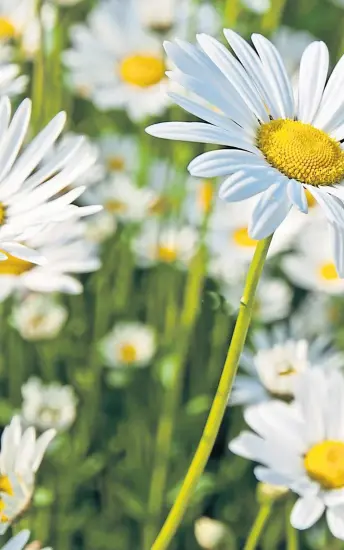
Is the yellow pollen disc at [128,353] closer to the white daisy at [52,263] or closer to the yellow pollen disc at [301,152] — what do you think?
the white daisy at [52,263]

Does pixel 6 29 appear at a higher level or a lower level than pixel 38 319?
higher

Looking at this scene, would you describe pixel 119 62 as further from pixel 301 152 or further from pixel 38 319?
pixel 301 152

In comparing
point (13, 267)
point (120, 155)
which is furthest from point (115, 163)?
point (13, 267)

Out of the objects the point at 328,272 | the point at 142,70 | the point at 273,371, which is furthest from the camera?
the point at 142,70

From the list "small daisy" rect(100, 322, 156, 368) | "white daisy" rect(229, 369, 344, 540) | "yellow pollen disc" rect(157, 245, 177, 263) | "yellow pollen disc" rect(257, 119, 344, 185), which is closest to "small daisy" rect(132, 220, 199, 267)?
"yellow pollen disc" rect(157, 245, 177, 263)

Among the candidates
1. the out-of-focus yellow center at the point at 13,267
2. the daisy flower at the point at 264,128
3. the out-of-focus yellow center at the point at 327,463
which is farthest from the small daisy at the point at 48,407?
the daisy flower at the point at 264,128
